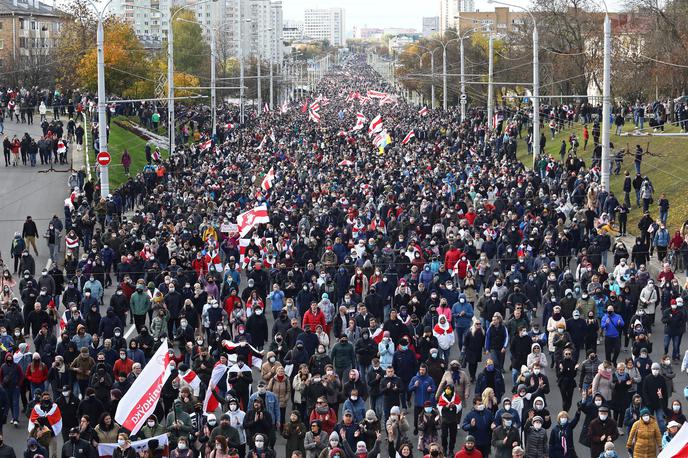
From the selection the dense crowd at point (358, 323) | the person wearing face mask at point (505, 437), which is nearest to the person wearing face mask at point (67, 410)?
the dense crowd at point (358, 323)

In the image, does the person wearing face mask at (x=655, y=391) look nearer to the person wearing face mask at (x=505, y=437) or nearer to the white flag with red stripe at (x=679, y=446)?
the person wearing face mask at (x=505, y=437)

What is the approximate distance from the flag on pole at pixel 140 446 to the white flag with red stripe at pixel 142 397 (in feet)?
1.13

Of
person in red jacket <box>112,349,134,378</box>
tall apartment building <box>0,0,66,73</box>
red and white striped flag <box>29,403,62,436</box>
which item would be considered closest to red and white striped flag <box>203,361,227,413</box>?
person in red jacket <box>112,349,134,378</box>

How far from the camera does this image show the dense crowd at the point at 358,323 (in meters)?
15.3

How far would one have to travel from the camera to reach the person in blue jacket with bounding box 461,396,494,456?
15336 millimetres

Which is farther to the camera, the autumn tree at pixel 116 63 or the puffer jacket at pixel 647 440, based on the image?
the autumn tree at pixel 116 63

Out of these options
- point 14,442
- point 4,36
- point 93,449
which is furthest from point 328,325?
point 4,36

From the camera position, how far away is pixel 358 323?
781 inches

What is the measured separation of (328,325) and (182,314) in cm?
236

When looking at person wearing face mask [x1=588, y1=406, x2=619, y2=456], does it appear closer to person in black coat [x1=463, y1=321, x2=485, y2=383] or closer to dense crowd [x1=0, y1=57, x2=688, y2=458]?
dense crowd [x1=0, y1=57, x2=688, y2=458]

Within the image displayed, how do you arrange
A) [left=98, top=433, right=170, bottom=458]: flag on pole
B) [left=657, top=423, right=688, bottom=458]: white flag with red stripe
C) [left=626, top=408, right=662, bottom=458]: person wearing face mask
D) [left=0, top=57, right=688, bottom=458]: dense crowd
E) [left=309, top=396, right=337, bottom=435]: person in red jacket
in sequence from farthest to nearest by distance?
[left=309, top=396, right=337, bottom=435]: person in red jacket
[left=0, top=57, right=688, bottom=458]: dense crowd
[left=626, top=408, right=662, bottom=458]: person wearing face mask
[left=98, top=433, right=170, bottom=458]: flag on pole
[left=657, top=423, right=688, bottom=458]: white flag with red stripe

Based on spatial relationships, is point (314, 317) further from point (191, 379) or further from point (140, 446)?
point (140, 446)

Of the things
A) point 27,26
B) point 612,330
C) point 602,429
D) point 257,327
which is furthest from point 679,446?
point 27,26

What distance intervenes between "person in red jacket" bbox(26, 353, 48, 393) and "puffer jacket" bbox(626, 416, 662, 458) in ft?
26.4
